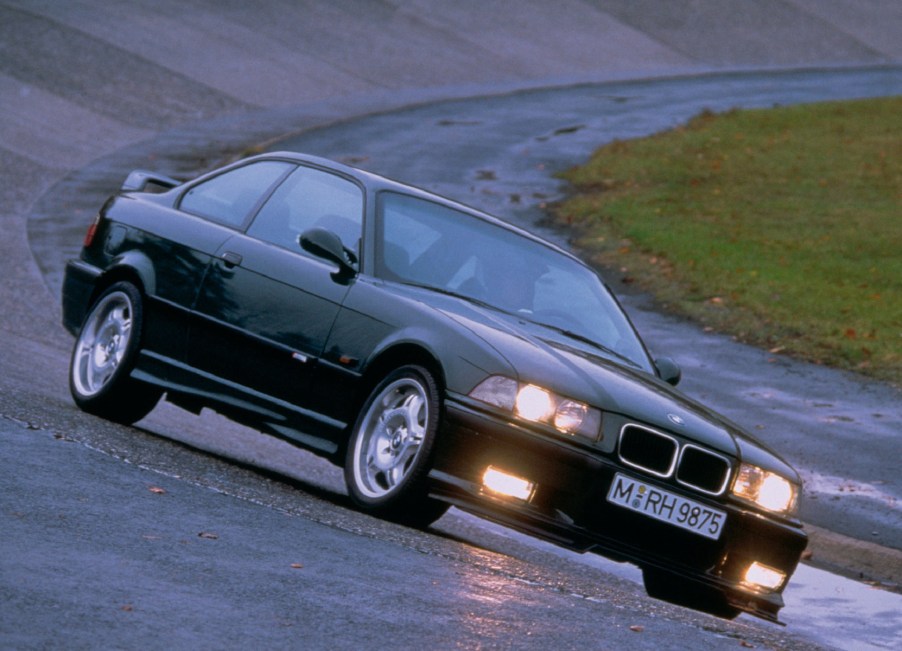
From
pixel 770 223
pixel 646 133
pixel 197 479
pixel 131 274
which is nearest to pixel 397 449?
pixel 197 479

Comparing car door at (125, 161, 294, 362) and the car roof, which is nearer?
the car roof

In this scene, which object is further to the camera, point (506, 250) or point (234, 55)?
point (234, 55)

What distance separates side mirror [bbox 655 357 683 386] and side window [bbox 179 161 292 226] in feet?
7.19

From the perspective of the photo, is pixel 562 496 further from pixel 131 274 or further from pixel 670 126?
pixel 670 126

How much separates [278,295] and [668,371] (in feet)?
6.67

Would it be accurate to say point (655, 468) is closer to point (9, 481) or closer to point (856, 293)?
point (9, 481)

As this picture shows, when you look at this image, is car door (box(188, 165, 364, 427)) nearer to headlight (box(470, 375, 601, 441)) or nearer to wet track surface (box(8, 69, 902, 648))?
wet track surface (box(8, 69, 902, 648))

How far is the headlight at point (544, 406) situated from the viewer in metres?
7.30

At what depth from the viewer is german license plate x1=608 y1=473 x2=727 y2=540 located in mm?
7281

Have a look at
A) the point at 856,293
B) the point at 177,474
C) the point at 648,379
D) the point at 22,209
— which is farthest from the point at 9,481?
the point at 22,209

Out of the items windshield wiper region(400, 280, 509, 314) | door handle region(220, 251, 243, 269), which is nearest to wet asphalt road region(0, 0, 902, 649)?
door handle region(220, 251, 243, 269)

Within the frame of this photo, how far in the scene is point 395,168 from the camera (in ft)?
95.8

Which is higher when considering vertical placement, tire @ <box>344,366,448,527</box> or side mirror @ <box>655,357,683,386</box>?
side mirror @ <box>655,357,683,386</box>

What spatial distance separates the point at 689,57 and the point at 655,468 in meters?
43.8
